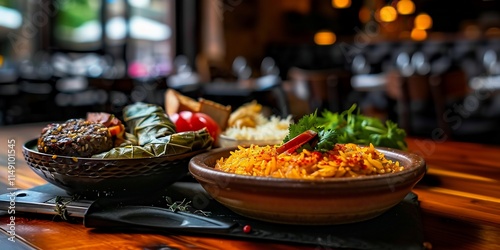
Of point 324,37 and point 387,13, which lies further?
point 324,37

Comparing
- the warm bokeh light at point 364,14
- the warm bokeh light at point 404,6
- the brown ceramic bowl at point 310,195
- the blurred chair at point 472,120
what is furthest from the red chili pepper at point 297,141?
the warm bokeh light at point 364,14

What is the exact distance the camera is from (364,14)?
10219mm

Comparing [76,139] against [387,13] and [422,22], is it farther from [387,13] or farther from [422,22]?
[422,22]

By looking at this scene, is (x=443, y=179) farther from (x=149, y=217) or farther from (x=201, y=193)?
(x=149, y=217)

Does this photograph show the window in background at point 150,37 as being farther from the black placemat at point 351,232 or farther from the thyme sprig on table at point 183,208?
the black placemat at point 351,232

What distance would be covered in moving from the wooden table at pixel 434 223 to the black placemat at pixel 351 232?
2 centimetres

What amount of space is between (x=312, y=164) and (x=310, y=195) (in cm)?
8

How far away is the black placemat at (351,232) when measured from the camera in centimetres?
88

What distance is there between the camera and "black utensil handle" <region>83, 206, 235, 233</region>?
3.15 feet

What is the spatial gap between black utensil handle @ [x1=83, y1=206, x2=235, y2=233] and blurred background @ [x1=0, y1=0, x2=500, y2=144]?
2.79 metres

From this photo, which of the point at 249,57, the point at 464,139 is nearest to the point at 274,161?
the point at 464,139

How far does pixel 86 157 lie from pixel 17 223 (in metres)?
0.18

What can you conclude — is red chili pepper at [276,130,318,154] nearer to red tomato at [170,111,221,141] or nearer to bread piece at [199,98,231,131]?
red tomato at [170,111,221,141]

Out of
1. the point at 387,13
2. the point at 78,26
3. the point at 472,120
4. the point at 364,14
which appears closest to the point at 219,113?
the point at 472,120
